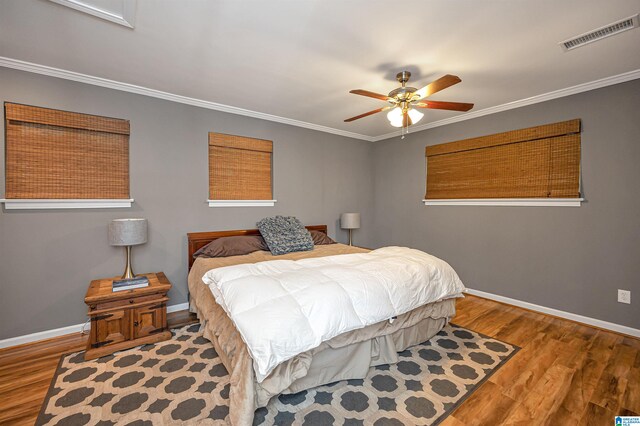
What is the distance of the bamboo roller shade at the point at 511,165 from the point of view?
10.2 feet

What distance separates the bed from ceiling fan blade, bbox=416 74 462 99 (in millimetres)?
1853

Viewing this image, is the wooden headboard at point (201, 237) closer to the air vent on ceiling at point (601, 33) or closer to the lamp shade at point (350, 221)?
the lamp shade at point (350, 221)

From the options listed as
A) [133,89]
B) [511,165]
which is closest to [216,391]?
[133,89]

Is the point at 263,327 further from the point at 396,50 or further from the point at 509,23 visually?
the point at 509,23

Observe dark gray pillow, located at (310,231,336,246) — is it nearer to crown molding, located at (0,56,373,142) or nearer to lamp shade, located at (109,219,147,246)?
crown molding, located at (0,56,373,142)

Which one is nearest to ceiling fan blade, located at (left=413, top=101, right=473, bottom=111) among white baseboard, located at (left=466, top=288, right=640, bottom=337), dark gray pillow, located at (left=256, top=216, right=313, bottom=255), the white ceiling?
the white ceiling

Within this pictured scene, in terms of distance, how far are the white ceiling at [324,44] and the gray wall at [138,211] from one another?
313 mm

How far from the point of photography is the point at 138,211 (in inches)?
121

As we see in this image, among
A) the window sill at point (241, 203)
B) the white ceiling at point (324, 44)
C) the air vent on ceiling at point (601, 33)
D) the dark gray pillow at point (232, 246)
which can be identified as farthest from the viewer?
the window sill at point (241, 203)

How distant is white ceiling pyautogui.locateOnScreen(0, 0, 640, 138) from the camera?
6.04ft

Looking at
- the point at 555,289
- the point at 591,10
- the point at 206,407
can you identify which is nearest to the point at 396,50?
the point at 591,10

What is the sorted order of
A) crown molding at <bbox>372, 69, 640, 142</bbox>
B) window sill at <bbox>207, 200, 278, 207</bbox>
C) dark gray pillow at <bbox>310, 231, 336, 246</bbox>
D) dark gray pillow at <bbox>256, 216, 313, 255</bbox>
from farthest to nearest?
dark gray pillow at <bbox>310, 231, 336, 246</bbox> < window sill at <bbox>207, 200, 278, 207</bbox> < dark gray pillow at <bbox>256, 216, 313, 255</bbox> < crown molding at <bbox>372, 69, 640, 142</bbox>

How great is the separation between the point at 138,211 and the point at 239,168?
131cm

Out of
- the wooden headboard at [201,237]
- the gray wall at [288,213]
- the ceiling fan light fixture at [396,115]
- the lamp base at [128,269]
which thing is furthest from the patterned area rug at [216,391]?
the ceiling fan light fixture at [396,115]
